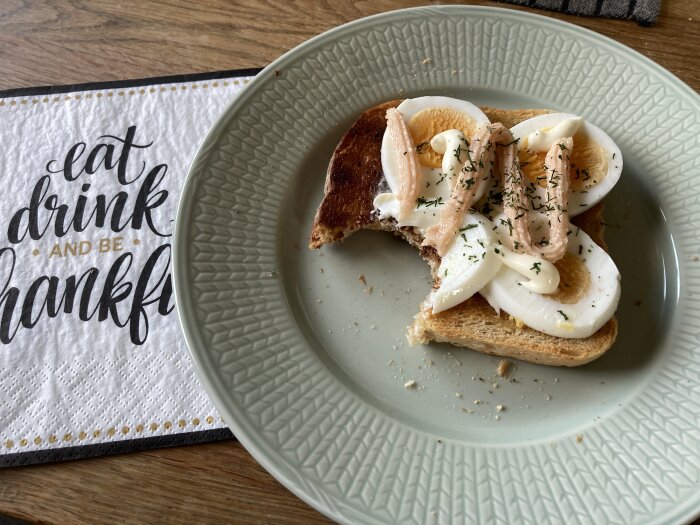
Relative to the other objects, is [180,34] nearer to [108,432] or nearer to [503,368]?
[108,432]

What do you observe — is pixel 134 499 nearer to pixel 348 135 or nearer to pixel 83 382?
pixel 83 382

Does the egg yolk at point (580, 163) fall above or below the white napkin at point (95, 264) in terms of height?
above

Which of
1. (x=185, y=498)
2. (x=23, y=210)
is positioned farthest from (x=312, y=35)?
(x=185, y=498)

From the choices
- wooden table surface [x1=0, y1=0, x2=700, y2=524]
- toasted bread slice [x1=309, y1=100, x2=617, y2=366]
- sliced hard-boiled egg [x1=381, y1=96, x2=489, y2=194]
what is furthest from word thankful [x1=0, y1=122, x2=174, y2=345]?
sliced hard-boiled egg [x1=381, y1=96, x2=489, y2=194]

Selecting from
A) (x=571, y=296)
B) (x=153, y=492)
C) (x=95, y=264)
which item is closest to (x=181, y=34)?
(x=95, y=264)

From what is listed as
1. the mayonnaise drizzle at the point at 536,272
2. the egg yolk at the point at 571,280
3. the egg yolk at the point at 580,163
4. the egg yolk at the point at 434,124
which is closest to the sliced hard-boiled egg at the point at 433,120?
the egg yolk at the point at 434,124

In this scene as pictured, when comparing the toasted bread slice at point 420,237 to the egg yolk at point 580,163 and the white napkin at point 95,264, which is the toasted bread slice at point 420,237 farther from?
the white napkin at point 95,264

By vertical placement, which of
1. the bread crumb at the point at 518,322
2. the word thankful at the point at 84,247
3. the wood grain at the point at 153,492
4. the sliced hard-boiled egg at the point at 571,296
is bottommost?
the wood grain at the point at 153,492

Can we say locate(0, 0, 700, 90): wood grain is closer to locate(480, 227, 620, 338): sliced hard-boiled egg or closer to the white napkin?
the white napkin

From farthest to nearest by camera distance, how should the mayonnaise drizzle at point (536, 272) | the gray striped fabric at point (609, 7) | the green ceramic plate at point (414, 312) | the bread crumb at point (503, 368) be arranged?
the gray striped fabric at point (609, 7) < the bread crumb at point (503, 368) < the mayonnaise drizzle at point (536, 272) < the green ceramic plate at point (414, 312)
